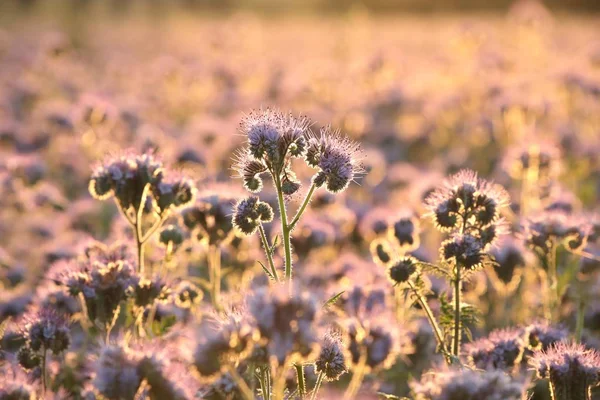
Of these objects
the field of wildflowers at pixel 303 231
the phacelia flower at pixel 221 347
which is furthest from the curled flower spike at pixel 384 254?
the phacelia flower at pixel 221 347

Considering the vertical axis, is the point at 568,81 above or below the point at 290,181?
above

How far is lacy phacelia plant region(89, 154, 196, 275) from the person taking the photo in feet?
17.5

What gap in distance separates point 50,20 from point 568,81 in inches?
1074

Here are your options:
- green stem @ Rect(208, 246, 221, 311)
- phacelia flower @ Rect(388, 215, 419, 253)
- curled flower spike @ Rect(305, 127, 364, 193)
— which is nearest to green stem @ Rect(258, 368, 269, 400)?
curled flower spike @ Rect(305, 127, 364, 193)

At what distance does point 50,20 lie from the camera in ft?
119

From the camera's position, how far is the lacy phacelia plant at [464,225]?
186 inches

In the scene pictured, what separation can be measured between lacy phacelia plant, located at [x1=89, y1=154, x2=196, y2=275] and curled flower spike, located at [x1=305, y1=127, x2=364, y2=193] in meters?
1.30

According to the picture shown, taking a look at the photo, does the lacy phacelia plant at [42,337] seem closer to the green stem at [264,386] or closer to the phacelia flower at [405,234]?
the green stem at [264,386]

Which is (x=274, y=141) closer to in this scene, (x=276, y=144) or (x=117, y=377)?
(x=276, y=144)

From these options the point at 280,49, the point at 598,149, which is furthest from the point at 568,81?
the point at 280,49

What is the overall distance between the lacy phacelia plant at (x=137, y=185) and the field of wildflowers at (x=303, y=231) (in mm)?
17

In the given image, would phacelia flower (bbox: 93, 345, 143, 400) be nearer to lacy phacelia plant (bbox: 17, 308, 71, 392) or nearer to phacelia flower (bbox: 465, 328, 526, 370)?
lacy phacelia plant (bbox: 17, 308, 71, 392)

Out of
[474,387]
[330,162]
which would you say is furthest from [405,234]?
[474,387]

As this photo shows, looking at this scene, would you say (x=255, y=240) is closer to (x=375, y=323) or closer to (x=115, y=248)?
(x=115, y=248)
